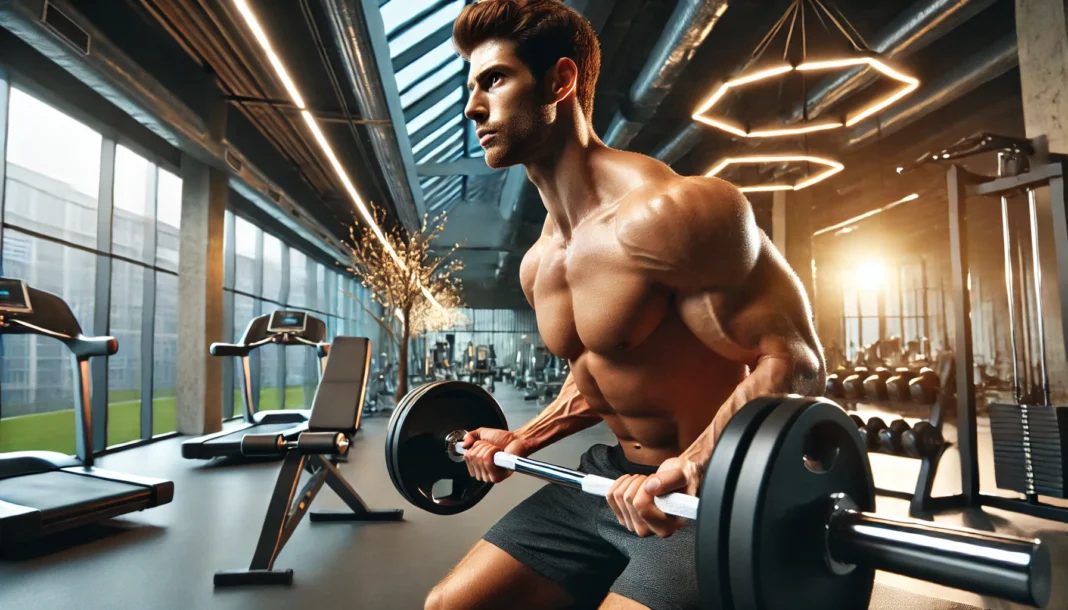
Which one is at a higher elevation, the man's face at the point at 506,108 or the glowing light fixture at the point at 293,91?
the glowing light fixture at the point at 293,91

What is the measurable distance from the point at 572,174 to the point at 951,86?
5.13m

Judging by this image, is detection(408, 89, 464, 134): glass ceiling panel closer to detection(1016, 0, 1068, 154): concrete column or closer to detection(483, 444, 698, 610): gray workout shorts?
detection(1016, 0, 1068, 154): concrete column

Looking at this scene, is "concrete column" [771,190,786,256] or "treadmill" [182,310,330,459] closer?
"treadmill" [182,310,330,459]

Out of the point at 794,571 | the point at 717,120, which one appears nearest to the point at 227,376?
the point at 717,120

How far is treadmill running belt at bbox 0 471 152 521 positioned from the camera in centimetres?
267

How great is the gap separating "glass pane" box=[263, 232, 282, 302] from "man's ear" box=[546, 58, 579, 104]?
353 inches

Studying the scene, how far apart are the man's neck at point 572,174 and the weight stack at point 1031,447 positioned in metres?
2.87

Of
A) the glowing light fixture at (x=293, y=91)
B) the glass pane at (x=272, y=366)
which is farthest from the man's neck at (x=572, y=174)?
the glass pane at (x=272, y=366)

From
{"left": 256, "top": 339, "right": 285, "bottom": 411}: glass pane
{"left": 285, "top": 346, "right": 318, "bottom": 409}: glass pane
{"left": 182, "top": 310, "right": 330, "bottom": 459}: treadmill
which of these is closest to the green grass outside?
{"left": 285, "top": 346, "right": 318, "bottom": 409}: glass pane

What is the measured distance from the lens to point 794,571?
717mm

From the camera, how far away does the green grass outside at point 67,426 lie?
8.36 m

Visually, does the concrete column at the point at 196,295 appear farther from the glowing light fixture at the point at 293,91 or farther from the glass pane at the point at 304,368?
the glass pane at the point at 304,368

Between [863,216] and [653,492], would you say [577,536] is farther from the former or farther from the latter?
[863,216]

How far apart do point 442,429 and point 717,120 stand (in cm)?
354
